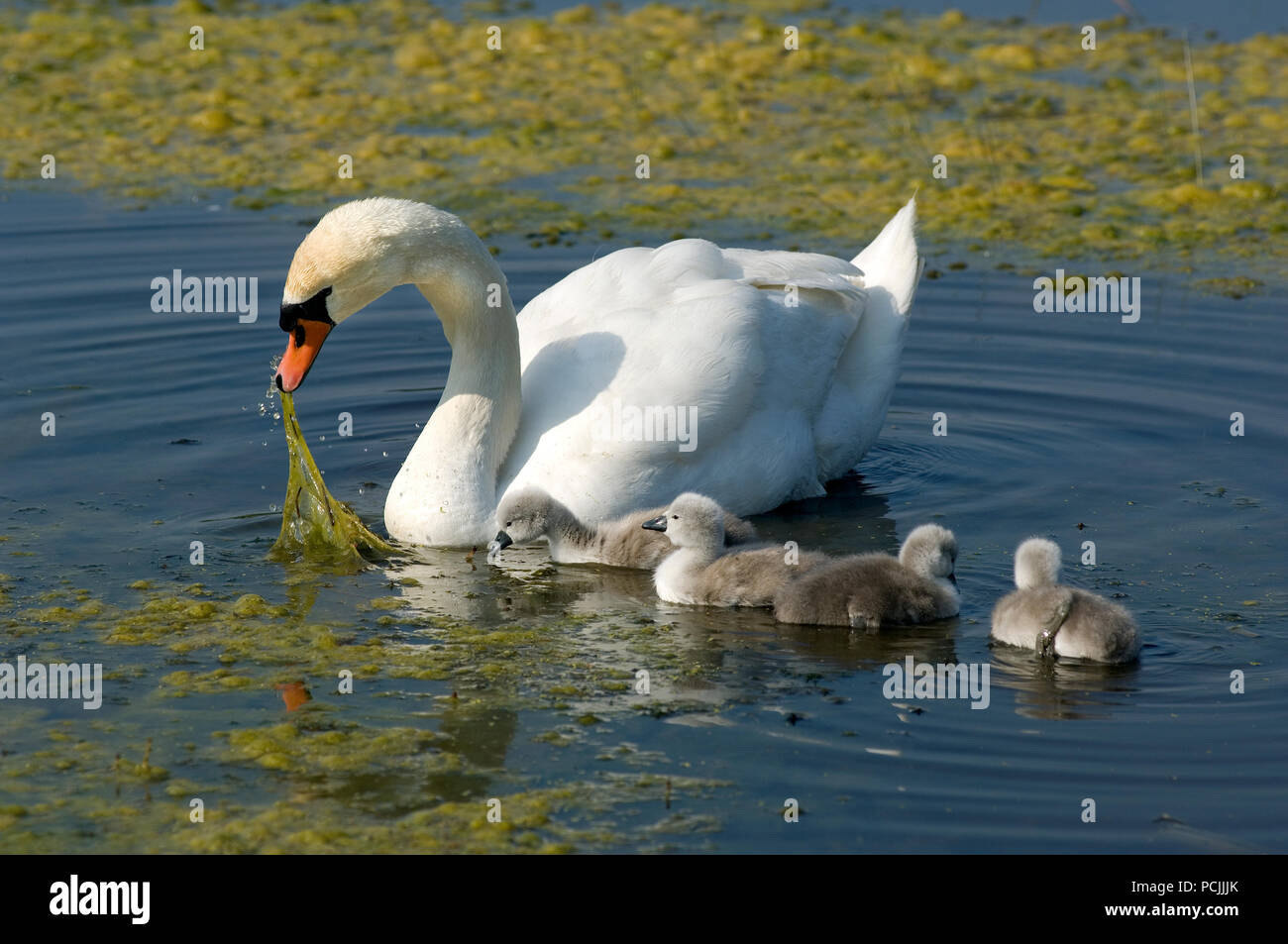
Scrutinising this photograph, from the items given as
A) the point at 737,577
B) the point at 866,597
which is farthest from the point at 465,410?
the point at 866,597

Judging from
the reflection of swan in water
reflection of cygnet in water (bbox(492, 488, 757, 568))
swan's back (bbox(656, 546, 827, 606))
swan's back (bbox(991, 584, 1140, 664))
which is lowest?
the reflection of swan in water

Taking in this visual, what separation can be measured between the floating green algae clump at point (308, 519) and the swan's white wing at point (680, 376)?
785 mm

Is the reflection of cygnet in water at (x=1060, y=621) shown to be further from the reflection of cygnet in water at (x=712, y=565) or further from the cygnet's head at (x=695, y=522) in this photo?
the cygnet's head at (x=695, y=522)

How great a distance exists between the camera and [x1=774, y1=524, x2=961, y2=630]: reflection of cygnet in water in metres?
7.18

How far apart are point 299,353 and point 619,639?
1978 mm

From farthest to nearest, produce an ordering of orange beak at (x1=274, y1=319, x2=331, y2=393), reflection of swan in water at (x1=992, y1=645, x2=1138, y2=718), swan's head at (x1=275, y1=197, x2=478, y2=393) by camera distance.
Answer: orange beak at (x1=274, y1=319, x2=331, y2=393) → swan's head at (x1=275, y1=197, x2=478, y2=393) → reflection of swan in water at (x1=992, y1=645, x2=1138, y2=718)

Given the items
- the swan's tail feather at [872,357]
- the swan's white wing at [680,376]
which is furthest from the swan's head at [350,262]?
the swan's tail feather at [872,357]

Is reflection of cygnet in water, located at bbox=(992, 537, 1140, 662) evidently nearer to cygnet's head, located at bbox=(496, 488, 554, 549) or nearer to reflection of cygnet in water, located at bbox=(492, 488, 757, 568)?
reflection of cygnet in water, located at bbox=(492, 488, 757, 568)

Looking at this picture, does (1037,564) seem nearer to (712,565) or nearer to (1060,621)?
(1060,621)

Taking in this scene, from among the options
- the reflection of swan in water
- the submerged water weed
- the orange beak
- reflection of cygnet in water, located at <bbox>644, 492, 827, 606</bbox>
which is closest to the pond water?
the reflection of swan in water

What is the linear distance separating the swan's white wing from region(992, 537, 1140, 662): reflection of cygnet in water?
1790 millimetres

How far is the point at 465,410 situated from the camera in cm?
825

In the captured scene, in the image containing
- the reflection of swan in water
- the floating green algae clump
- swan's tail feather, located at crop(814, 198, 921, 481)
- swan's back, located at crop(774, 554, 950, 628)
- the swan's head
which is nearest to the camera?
the reflection of swan in water
